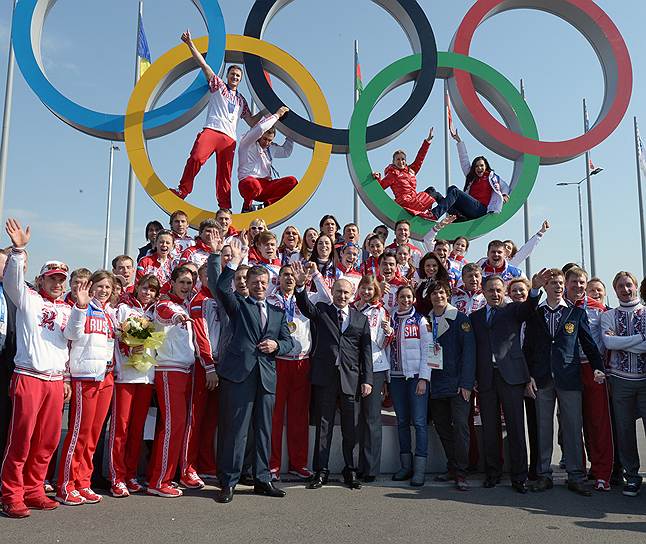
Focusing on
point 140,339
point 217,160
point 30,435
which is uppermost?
point 217,160

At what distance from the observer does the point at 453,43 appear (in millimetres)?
9078

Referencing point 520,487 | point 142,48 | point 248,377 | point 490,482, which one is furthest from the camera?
point 142,48

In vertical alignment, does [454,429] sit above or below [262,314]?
below

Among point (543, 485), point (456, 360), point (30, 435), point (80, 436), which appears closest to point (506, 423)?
point (543, 485)

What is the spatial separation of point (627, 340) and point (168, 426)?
399 centimetres

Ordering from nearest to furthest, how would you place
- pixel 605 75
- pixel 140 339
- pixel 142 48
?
pixel 140 339, pixel 605 75, pixel 142 48

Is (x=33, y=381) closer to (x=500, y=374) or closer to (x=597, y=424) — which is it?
(x=500, y=374)

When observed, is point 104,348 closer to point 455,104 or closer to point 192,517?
point 192,517

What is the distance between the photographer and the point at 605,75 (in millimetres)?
9516

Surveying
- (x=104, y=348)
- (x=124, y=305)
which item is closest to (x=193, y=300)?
(x=124, y=305)

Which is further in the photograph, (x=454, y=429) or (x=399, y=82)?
(x=399, y=82)

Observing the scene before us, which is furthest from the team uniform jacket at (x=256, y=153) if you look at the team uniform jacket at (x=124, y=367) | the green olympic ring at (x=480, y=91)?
the team uniform jacket at (x=124, y=367)

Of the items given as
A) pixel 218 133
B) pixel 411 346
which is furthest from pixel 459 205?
pixel 411 346

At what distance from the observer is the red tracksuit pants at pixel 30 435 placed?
13.2 ft
